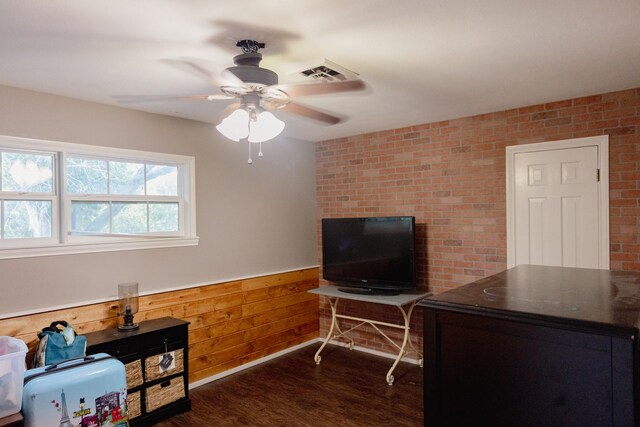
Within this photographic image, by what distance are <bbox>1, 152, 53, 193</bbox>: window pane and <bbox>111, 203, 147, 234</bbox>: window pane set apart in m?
0.49

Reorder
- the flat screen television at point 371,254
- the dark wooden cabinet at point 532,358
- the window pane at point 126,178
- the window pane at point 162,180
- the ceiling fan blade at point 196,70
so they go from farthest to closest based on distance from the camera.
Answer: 1. the flat screen television at point 371,254
2. the window pane at point 162,180
3. the window pane at point 126,178
4. the ceiling fan blade at point 196,70
5. the dark wooden cabinet at point 532,358

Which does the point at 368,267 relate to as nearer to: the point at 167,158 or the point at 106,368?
the point at 167,158

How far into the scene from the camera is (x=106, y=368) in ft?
8.13

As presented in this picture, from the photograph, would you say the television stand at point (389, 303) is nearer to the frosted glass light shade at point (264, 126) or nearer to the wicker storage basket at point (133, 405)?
the wicker storage basket at point (133, 405)

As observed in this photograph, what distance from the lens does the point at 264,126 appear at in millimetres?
2102

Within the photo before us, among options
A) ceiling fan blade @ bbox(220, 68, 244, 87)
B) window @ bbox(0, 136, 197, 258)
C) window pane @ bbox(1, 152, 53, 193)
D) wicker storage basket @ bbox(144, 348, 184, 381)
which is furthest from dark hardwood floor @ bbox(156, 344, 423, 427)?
ceiling fan blade @ bbox(220, 68, 244, 87)

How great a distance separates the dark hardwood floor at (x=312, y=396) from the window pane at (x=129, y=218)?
1.50 metres

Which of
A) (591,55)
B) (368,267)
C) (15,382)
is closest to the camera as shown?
(15,382)

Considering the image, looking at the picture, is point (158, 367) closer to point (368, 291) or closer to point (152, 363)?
point (152, 363)

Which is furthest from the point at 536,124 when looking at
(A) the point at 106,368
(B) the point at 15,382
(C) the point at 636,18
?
(B) the point at 15,382

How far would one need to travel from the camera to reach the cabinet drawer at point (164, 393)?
9.75 feet

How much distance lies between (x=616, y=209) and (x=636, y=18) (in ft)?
5.45

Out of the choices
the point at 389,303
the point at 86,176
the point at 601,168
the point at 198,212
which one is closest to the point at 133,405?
the point at 198,212

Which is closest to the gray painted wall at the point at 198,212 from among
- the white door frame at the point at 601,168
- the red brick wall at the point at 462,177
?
the red brick wall at the point at 462,177
